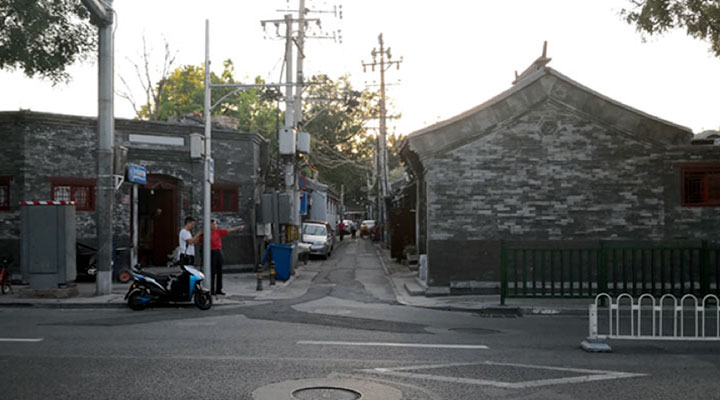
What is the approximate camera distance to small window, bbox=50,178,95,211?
18875mm

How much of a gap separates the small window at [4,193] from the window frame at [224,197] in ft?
19.6

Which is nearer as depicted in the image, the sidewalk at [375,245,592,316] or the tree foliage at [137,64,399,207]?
the sidewalk at [375,245,592,316]

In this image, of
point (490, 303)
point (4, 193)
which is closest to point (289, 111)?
point (4, 193)

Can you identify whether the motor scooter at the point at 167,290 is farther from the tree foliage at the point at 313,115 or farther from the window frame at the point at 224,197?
the tree foliage at the point at 313,115

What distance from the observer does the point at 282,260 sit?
62.2 ft

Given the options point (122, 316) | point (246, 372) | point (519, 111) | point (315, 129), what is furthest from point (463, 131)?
point (315, 129)

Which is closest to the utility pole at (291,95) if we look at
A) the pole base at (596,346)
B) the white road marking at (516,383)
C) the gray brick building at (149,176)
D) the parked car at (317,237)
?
the gray brick building at (149,176)

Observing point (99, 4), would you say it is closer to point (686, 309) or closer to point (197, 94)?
point (686, 309)

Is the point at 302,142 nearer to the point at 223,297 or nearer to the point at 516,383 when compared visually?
the point at 223,297

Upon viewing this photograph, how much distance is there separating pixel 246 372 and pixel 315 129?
143ft

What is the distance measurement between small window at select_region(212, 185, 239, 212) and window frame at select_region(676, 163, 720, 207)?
44.4ft

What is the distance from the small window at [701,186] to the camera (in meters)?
15.9

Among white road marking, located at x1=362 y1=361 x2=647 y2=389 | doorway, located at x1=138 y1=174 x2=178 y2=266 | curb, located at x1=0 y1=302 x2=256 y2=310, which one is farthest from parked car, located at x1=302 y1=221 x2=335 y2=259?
white road marking, located at x1=362 y1=361 x2=647 y2=389

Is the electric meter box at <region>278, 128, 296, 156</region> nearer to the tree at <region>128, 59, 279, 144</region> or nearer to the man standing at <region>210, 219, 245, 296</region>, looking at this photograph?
the man standing at <region>210, 219, 245, 296</region>
